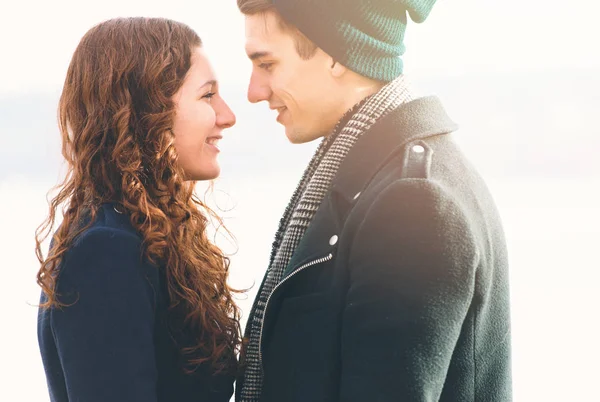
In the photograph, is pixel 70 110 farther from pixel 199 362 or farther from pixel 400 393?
pixel 400 393

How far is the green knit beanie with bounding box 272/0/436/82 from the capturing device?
2248mm

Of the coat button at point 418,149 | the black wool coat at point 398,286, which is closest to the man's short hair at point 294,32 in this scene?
the black wool coat at point 398,286

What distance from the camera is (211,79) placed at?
7.77 feet

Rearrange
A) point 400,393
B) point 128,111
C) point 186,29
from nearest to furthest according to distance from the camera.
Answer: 1. point 400,393
2. point 128,111
3. point 186,29

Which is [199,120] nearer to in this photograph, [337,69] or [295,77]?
[295,77]

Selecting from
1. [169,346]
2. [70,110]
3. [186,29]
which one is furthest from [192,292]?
[186,29]

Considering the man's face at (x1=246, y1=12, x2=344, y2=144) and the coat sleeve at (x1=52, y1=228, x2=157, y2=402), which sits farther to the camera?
the man's face at (x1=246, y1=12, x2=344, y2=144)

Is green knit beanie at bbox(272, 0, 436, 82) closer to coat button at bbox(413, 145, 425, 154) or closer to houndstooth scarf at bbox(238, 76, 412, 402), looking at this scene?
houndstooth scarf at bbox(238, 76, 412, 402)

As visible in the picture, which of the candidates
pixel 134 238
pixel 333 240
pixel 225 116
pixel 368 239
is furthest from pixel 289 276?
pixel 225 116

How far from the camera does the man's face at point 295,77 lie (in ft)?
7.63

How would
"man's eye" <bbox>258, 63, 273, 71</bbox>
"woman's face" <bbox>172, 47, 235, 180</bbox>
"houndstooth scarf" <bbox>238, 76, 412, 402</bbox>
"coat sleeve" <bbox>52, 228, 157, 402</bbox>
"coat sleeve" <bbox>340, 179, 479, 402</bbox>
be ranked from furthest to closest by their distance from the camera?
"man's eye" <bbox>258, 63, 273, 71</bbox>, "woman's face" <bbox>172, 47, 235, 180</bbox>, "houndstooth scarf" <bbox>238, 76, 412, 402</bbox>, "coat sleeve" <bbox>52, 228, 157, 402</bbox>, "coat sleeve" <bbox>340, 179, 479, 402</bbox>

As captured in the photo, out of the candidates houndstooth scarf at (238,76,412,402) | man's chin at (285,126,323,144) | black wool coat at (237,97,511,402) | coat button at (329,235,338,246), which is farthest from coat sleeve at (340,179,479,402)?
man's chin at (285,126,323,144)

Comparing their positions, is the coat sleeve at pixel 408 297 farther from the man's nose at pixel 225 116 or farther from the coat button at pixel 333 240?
the man's nose at pixel 225 116

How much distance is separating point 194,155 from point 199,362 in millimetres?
642
